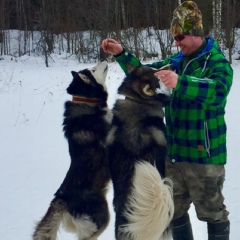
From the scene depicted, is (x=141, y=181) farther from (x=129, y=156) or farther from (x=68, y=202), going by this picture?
(x=68, y=202)

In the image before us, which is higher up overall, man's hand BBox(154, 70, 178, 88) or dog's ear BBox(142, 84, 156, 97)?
man's hand BBox(154, 70, 178, 88)

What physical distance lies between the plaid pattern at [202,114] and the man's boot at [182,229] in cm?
43

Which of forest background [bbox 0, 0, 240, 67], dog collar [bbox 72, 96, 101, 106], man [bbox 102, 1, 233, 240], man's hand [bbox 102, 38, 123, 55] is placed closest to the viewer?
man [bbox 102, 1, 233, 240]

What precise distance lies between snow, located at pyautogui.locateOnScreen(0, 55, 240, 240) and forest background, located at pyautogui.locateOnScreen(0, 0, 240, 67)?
7526 millimetres

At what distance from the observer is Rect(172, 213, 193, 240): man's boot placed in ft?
8.19

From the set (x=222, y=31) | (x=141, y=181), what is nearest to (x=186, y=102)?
(x=141, y=181)

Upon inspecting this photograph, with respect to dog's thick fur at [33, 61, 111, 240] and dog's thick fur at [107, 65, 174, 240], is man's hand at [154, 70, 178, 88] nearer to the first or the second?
dog's thick fur at [107, 65, 174, 240]

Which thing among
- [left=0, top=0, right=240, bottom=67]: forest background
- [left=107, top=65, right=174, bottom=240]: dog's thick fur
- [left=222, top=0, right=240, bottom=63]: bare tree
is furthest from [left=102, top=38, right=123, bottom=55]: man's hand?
[left=0, top=0, right=240, bottom=67]: forest background

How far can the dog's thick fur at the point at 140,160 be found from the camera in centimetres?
195

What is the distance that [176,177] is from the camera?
2.38m

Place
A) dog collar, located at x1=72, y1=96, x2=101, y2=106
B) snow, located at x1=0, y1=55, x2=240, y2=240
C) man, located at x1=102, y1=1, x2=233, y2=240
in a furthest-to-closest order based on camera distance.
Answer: snow, located at x1=0, y1=55, x2=240, y2=240 < dog collar, located at x1=72, y1=96, x2=101, y2=106 < man, located at x1=102, y1=1, x2=233, y2=240

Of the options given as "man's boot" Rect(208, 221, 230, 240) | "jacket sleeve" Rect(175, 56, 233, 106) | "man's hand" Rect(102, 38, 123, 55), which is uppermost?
"man's hand" Rect(102, 38, 123, 55)

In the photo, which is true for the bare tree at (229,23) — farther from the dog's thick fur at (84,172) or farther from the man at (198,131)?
the man at (198,131)

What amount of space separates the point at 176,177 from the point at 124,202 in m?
0.44
